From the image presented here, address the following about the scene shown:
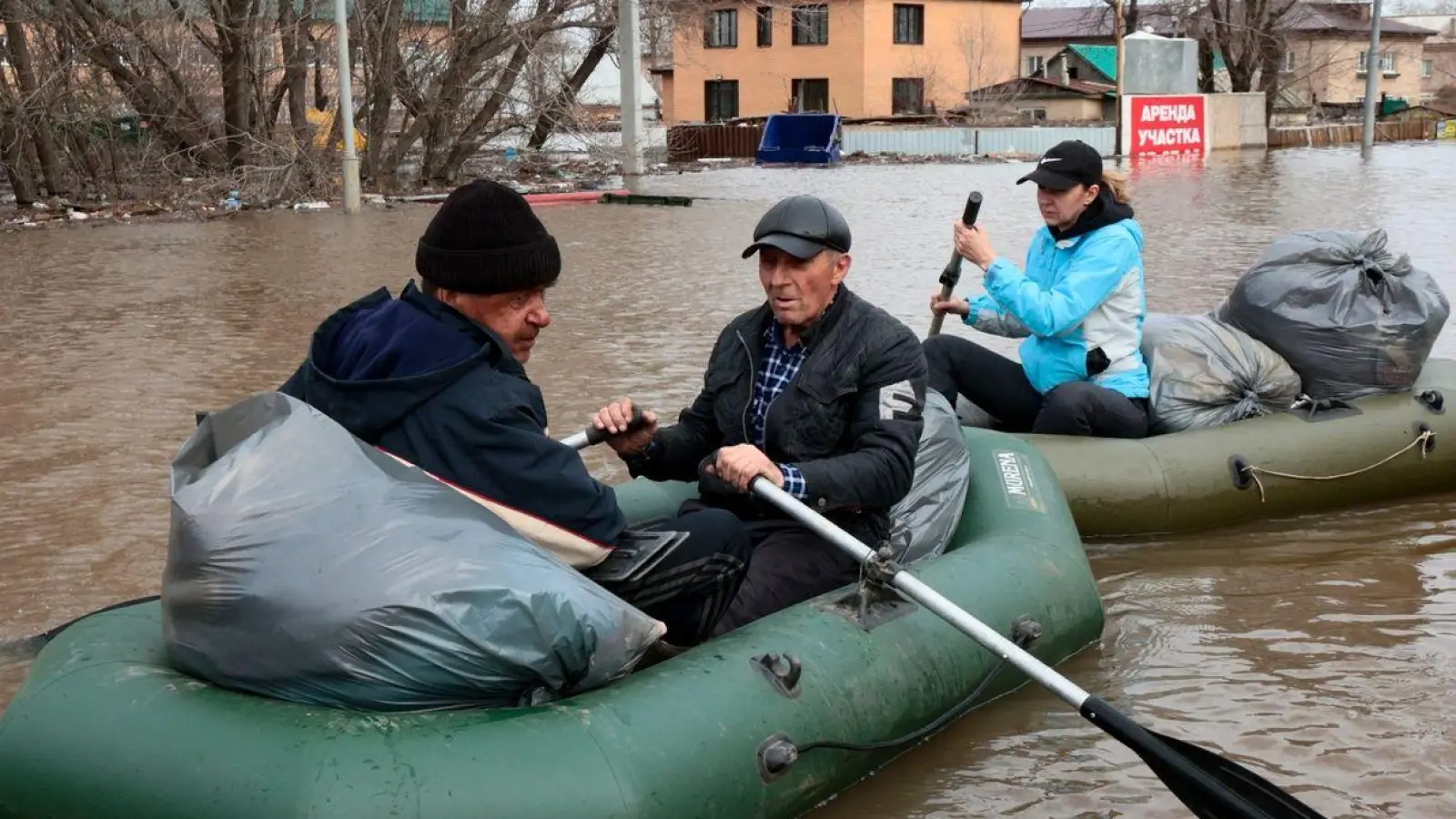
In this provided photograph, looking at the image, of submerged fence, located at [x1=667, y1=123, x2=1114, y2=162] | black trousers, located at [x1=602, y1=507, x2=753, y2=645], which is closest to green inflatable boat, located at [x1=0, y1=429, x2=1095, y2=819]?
black trousers, located at [x1=602, y1=507, x2=753, y2=645]

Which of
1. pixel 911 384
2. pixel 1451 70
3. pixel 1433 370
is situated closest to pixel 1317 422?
pixel 1433 370

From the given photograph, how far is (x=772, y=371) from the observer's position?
4336 mm

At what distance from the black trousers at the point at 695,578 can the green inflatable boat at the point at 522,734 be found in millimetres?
135

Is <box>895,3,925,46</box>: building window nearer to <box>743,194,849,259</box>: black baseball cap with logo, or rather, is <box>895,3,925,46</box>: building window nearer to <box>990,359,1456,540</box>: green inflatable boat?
<box>990,359,1456,540</box>: green inflatable boat

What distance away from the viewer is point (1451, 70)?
78938mm

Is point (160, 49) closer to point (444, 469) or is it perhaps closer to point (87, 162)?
point (87, 162)

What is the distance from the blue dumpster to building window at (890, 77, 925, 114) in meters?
13.8

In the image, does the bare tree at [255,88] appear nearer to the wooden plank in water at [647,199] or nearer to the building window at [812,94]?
the wooden plank in water at [647,199]

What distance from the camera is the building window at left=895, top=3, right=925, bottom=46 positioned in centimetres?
4938

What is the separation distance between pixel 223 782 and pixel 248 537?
453 mm

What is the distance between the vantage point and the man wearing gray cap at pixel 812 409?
411 centimetres

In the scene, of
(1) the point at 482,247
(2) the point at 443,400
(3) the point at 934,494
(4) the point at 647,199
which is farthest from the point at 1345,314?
(4) the point at 647,199

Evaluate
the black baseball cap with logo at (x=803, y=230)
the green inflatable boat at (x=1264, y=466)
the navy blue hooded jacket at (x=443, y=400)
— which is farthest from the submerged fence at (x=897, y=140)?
the navy blue hooded jacket at (x=443, y=400)

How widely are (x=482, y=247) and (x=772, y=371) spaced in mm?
1277
